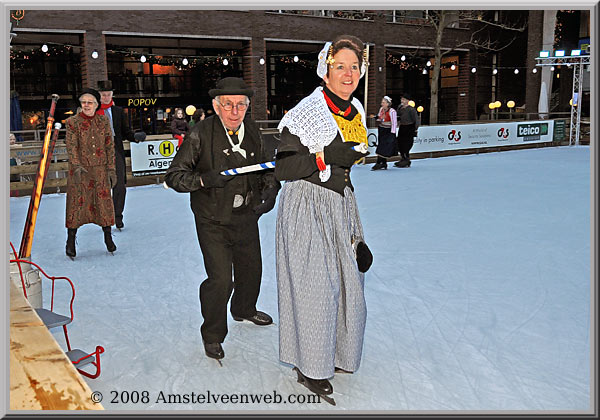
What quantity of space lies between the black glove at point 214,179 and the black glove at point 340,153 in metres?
0.64

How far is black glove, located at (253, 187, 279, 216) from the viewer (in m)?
3.25

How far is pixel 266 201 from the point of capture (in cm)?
329

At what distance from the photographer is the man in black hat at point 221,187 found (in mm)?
→ 3041

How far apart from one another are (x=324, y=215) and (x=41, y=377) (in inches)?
53.4

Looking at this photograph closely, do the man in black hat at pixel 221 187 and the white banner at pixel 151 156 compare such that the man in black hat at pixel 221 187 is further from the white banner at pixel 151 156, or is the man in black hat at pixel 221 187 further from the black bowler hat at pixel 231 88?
the white banner at pixel 151 156

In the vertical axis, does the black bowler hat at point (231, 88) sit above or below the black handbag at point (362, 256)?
above

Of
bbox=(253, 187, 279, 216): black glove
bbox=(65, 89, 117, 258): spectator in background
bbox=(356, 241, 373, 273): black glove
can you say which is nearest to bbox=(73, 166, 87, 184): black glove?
bbox=(65, 89, 117, 258): spectator in background

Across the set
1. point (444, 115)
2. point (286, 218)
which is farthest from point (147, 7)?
point (444, 115)

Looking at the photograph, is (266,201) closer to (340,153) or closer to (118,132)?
(340,153)

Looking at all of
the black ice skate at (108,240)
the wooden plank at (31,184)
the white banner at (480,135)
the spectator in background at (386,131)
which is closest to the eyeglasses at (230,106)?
the black ice skate at (108,240)

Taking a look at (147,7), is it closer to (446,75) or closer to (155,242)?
(155,242)

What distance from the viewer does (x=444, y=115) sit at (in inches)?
1218

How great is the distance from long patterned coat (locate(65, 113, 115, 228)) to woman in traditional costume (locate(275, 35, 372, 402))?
337 cm

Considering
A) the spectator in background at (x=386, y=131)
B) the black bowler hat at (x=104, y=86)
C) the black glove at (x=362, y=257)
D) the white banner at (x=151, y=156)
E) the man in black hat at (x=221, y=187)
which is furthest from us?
the spectator in background at (x=386, y=131)
